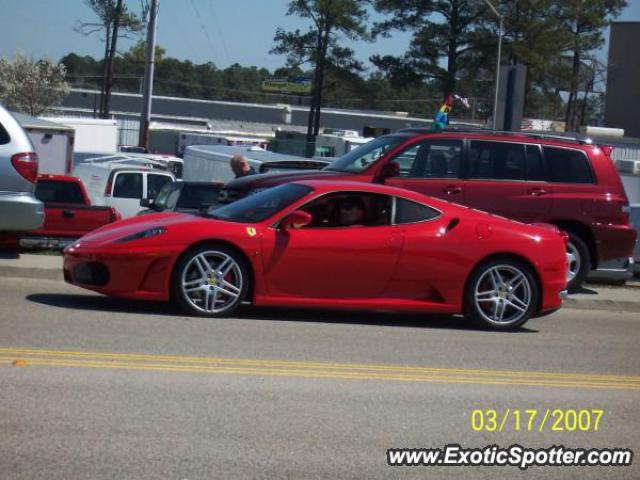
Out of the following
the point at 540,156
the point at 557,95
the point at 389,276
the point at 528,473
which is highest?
the point at 557,95

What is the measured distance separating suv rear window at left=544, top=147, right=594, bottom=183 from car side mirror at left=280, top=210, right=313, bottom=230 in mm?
4460

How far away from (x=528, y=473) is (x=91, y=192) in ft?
58.8

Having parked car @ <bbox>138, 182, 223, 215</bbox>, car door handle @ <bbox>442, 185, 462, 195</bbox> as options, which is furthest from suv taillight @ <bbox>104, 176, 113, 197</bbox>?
car door handle @ <bbox>442, 185, 462, 195</bbox>

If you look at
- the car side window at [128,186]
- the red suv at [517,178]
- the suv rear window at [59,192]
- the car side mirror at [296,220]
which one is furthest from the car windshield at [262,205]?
the car side window at [128,186]

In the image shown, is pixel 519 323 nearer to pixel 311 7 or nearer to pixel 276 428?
pixel 276 428

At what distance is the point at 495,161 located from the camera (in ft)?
42.5

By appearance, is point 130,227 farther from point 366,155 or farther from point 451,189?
point 451,189

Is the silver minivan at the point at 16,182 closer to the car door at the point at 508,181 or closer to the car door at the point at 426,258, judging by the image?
the car door at the point at 426,258

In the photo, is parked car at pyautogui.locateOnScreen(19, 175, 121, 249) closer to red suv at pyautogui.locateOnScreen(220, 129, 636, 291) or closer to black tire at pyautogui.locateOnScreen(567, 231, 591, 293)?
red suv at pyautogui.locateOnScreen(220, 129, 636, 291)

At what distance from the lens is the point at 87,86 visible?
349ft

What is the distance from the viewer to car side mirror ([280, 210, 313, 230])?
382 inches

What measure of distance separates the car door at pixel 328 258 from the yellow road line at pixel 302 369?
1.86 m

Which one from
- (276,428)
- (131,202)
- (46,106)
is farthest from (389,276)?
(46,106)

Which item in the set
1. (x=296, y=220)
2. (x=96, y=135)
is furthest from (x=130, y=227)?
(x=96, y=135)
